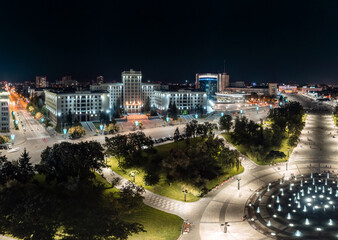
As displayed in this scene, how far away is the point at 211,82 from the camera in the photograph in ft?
542

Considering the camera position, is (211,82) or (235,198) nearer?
(235,198)

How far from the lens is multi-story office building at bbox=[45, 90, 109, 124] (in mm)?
65812

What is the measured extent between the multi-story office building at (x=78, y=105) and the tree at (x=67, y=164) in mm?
35905

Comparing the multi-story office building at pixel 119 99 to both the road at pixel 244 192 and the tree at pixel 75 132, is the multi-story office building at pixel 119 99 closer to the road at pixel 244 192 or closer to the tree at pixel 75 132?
the tree at pixel 75 132

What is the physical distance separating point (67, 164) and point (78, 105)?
4096cm

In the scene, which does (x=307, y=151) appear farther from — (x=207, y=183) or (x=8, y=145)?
(x=8, y=145)

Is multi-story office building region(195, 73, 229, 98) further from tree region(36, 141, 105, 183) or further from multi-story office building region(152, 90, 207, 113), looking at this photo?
tree region(36, 141, 105, 183)

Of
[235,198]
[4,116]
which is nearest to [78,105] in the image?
[4,116]

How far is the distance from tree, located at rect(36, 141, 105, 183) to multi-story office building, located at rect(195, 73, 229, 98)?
136722 mm

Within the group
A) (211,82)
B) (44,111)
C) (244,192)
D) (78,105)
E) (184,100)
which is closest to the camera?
(244,192)

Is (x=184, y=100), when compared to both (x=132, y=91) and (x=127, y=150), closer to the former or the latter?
(x=132, y=91)

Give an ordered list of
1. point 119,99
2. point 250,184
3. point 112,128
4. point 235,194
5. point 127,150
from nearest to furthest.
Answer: point 235,194
point 250,184
point 127,150
point 112,128
point 119,99

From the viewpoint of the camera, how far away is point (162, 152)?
4150 cm

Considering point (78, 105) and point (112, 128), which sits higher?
point (78, 105)
